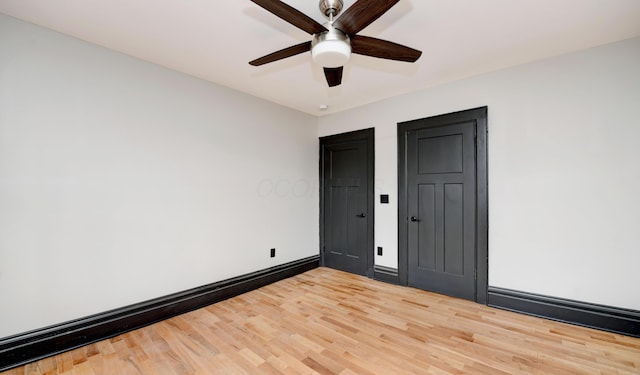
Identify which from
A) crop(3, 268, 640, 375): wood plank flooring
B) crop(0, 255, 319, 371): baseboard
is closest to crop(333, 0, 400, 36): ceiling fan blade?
crop(3, 268, 640, 375): wood plank flooring

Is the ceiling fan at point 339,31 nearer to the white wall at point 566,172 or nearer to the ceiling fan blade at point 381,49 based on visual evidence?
the ceiling fan blade at point 381,49

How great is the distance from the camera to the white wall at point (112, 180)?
6.62 feet

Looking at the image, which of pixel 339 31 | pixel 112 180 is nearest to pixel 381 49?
pixel 339 31

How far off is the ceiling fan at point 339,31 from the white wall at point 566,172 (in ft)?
5.44

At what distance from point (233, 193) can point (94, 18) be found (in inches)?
78.2

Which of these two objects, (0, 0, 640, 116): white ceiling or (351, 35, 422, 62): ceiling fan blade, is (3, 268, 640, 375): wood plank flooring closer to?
(351, 35, 422, 62): ceiling fan blade

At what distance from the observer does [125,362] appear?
2.00m

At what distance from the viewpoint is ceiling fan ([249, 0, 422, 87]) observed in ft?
4.72

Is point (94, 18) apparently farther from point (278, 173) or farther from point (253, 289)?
point (253, 289)

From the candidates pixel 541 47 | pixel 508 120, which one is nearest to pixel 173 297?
pixel 508 120

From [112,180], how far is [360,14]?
2449 mm

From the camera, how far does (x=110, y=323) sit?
2.34 metres

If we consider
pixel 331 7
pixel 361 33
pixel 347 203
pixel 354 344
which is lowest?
Result: pixel 354 344

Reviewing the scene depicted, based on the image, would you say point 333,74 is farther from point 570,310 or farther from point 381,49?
point 570,310
